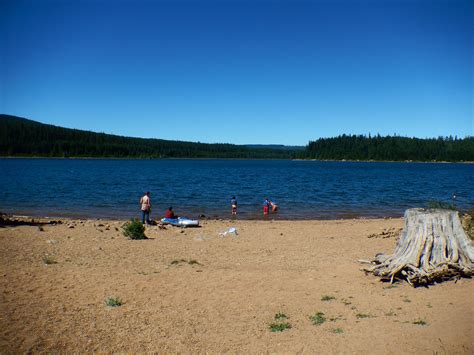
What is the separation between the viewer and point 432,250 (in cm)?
934

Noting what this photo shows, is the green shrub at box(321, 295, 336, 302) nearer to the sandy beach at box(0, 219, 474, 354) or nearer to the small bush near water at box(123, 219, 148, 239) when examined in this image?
the sandy beach at box(0, 219, 474, 354)

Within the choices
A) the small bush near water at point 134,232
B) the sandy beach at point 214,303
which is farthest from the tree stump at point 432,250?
the small bush near water at point 134,232


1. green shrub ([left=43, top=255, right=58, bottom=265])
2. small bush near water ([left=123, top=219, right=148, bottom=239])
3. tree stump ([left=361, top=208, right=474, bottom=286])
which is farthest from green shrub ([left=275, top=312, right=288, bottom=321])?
small bush near water ([left=123, top=219, right=148, bottom=239])

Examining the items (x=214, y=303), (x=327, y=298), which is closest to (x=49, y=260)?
(x=214, y=303)

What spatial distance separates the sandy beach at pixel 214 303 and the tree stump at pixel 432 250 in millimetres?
325

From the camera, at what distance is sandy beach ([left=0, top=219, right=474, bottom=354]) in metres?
6.39

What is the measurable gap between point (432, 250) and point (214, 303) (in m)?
5.65

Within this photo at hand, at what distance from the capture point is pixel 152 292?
904 cm

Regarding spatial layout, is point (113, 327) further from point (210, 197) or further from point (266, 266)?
point (210, 197)

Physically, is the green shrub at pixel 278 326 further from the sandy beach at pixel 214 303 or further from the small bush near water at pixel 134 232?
the small bush near water at pixel 134 232

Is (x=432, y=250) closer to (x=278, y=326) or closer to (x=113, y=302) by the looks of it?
(x=278, y=326)

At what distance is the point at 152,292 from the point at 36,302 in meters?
2.51

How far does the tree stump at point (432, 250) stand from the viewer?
9.09 meters

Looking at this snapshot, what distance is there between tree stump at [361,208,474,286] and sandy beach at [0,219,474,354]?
325 millimetres
